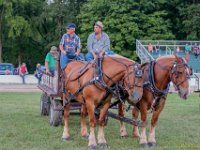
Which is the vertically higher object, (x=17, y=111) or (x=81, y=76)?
(x=81, y=76)

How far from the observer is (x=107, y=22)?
4641 cm

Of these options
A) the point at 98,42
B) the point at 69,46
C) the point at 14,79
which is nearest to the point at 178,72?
the point at 98,42

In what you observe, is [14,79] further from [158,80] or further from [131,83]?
[131,83]

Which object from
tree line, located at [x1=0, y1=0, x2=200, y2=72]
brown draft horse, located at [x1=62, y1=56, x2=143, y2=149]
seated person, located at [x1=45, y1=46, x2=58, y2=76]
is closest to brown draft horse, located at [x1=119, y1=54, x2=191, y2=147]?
brown draft horse, located at [x1=62, y1=56, x2=143, y2=149]

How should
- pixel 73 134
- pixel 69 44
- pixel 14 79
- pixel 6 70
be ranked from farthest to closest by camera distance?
pixel 6 70
pixel 14 79
pixel 69 44
pixel 73 134

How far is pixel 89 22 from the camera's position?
4831cm

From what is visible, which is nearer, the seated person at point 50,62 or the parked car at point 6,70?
the seated person at point 50,62

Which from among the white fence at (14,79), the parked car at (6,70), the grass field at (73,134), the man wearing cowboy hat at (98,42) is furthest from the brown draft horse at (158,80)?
the parked car at (6,70)

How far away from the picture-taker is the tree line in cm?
4650

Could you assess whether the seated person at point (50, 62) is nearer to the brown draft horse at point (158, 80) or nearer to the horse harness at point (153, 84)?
the brown draft horse at point (158, 80)

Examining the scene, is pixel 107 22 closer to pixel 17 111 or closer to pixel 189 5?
pixel 189 5

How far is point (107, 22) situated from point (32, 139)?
3644 cm

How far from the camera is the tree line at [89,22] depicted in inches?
1831

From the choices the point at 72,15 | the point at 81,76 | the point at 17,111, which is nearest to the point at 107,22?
the point at 72,15
